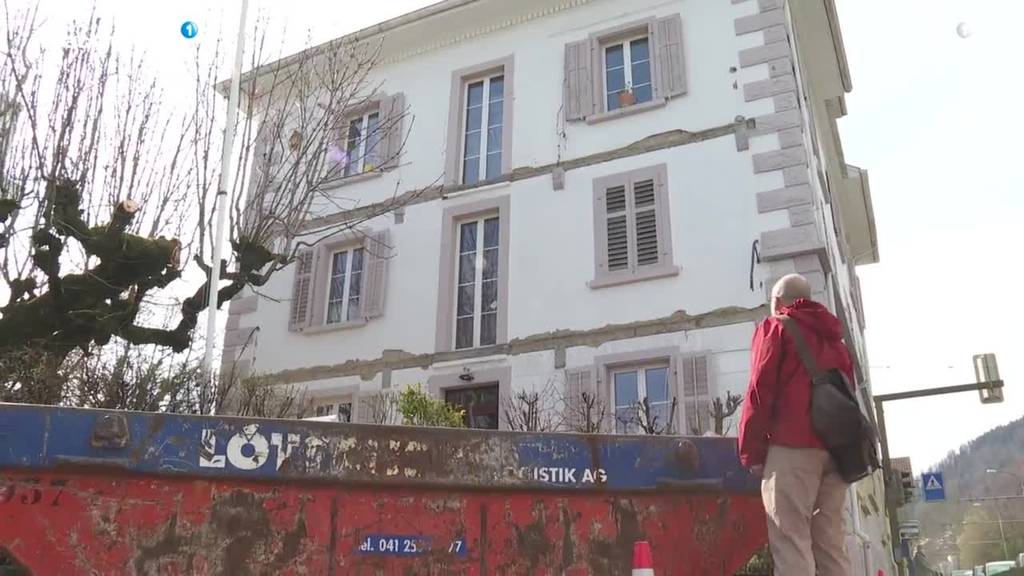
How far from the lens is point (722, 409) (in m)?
9.10

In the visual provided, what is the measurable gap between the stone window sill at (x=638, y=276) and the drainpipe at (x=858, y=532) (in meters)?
3.52

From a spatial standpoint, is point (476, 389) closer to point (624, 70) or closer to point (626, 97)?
point (626, 97)

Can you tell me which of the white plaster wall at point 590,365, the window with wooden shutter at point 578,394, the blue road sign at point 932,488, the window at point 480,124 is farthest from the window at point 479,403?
the blue road sign at point 932,488

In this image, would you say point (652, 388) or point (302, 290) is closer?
point (652, 388)

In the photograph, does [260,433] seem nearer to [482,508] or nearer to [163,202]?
[482,508]

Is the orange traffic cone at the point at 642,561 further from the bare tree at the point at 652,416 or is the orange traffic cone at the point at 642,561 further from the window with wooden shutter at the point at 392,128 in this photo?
the window with wooden shutter at the point at 392,128

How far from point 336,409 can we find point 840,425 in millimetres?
9946

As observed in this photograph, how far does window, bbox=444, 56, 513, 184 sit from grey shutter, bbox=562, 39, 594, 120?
3.34 feet

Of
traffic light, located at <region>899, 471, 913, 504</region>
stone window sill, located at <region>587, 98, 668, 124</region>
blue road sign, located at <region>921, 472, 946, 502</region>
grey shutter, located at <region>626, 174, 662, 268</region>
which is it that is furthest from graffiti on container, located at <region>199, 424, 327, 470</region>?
blue road sign, located at <region>921, 472, 946, 502</region>

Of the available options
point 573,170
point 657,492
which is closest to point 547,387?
point 573,170

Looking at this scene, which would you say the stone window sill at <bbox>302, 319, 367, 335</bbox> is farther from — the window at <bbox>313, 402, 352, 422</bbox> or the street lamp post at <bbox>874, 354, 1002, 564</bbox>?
the street lamp post at <bbox>874, 354, 1002, 564</bbox>

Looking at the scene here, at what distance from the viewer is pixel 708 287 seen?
10.3 meters

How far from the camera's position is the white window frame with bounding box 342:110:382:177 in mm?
13750

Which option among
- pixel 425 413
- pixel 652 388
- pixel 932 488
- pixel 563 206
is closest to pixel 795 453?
pixel 425 413
